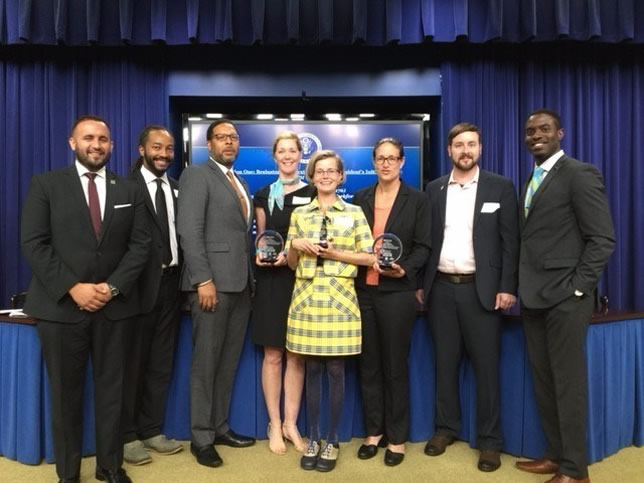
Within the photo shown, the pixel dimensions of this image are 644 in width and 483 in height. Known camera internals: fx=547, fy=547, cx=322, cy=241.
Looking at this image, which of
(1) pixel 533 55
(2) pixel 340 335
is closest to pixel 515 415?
(2) pixel 340 335

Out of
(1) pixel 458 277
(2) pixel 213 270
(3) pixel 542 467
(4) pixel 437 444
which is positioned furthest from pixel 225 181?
(3) pixel 542 467

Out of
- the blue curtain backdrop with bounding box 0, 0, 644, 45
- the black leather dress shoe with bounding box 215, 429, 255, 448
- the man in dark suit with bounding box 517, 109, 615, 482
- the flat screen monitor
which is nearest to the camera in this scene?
the man in dark suit with bounding box 517, 109, 615, 482

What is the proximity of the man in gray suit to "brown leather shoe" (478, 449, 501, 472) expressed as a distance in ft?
4.30

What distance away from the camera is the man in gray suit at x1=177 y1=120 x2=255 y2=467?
2691 millimetres

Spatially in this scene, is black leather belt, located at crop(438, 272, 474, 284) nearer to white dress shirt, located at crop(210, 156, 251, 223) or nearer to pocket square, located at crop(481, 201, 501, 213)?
pocket square, located at crop(481, 201, 501, 213)

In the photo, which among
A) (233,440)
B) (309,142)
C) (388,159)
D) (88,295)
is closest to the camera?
(88,295)

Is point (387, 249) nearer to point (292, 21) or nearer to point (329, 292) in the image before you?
point (329, 292)

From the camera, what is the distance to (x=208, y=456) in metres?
2.75

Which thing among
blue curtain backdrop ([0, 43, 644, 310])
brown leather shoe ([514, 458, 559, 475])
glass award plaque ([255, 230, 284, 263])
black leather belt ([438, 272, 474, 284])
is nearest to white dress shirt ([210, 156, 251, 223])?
glass award plaque ([255, 230, 284, 263])

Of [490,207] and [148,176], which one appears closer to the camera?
[490,207]

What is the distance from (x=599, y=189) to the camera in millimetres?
2410

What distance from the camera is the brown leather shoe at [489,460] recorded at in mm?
2705

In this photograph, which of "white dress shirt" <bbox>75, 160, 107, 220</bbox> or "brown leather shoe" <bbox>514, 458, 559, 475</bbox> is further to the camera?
"brown leather shoe" <bbox>514, 458, 559, 475</bbox>

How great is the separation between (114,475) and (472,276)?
1.94 meters
